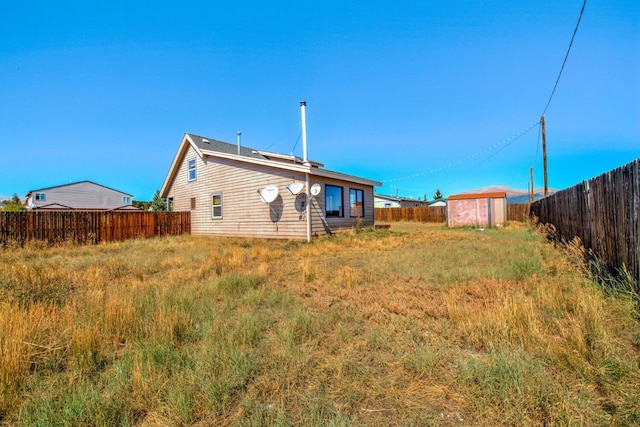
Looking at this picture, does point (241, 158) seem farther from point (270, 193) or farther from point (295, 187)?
point (295, 187)

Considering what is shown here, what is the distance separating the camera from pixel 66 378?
2.38 m

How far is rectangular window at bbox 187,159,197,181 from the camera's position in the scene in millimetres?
17312

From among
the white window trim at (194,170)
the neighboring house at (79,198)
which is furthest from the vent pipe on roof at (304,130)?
the neighboring house at (79,198)

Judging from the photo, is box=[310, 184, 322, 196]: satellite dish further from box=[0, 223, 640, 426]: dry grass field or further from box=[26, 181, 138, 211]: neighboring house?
box=[26, 181, 138, 211]: neighboring house

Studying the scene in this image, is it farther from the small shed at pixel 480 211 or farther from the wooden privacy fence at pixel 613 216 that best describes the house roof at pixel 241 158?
the small shed at pixel 480 211

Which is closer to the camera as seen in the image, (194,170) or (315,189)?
(315,189)

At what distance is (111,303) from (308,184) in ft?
29.7

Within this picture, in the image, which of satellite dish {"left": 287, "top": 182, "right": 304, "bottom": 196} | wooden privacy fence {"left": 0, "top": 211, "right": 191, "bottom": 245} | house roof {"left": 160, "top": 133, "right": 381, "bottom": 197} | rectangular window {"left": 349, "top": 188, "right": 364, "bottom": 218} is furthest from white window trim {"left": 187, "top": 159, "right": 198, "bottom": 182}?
rectangular window {"left": 349, "top": 188, "right": 364, "bottom": 218}

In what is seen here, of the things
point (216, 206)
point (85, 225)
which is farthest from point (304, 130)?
point (85, 225)

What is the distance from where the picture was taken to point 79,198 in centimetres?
4394

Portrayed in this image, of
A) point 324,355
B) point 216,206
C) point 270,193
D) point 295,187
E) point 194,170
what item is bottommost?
point 324,355

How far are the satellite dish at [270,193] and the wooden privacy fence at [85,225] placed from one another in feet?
24.8

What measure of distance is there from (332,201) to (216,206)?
6.82 metres

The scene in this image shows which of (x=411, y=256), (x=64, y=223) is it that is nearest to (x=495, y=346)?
(x=411, y=256)
